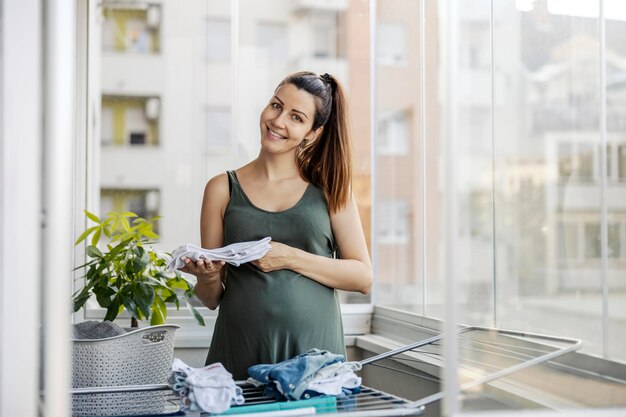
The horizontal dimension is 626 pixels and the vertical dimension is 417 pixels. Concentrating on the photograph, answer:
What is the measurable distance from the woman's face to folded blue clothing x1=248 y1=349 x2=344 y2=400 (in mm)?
597

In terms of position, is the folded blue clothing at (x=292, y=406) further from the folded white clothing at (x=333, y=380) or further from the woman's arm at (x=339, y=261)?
the woman's arm at (x=339, y=261)

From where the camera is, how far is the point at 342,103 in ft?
7.72

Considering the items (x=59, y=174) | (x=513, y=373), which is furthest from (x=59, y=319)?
(x=513, y=373)

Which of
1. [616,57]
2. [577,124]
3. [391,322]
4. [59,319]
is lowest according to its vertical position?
[391,322]

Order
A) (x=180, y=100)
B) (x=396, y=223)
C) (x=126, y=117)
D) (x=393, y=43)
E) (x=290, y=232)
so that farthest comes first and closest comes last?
1. (x=396, y=223)
2. (x=393, y=43)
3. (x=126, y=117)
4. (x=180, y=100)
5. (x=290, y=232)

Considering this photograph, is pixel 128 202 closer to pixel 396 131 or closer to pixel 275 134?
pixel 275 134

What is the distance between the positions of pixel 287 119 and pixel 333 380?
724mm

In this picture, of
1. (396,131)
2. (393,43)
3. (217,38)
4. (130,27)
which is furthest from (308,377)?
(396,131)

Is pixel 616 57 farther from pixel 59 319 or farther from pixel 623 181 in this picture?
pixel 59 319

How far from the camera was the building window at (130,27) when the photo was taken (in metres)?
3.38

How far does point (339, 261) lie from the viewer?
222 centimetres

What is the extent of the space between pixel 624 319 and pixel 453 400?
19.8 inches

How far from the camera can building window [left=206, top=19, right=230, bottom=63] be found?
3334 mm

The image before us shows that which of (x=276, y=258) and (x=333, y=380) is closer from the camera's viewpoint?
(x=333, y=380)
